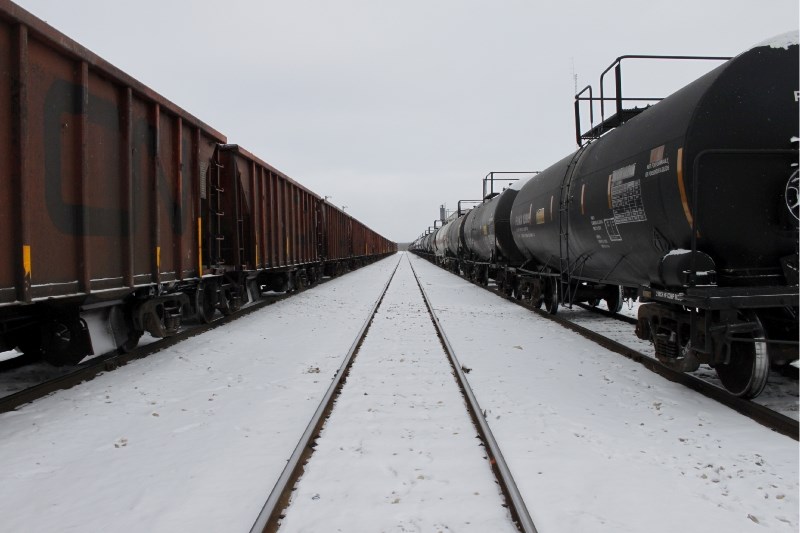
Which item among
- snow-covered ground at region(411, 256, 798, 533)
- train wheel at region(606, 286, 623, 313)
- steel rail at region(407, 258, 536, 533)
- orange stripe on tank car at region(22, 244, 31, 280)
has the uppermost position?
orange stripe on tank car at region(22, 244, 31, 280)

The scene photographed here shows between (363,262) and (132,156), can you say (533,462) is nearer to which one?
(132,156)

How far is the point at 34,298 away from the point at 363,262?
37279 millimetres

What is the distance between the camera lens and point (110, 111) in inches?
221

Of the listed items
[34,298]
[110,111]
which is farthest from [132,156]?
[34,298]

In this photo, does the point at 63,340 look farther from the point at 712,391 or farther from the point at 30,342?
the point at 712,391

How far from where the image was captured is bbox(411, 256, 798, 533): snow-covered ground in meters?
2.72

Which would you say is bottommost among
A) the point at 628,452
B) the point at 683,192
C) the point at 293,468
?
the point at 628,452

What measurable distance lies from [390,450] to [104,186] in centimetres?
434

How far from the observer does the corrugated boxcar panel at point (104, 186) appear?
521cm

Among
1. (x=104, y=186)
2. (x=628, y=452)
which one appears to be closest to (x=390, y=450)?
(x=628, y=452)

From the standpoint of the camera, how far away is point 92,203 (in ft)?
17.1

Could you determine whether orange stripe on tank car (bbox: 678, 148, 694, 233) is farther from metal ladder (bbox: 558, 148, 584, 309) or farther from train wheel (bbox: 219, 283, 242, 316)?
train wheel (bbox: 219, 283, 242, 316)

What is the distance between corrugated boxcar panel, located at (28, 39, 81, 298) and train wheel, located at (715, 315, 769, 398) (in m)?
6.31

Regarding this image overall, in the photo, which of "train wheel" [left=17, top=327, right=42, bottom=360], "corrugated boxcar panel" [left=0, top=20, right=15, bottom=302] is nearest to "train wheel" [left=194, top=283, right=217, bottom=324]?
"train wheel" [left=17, top=327, right=42, bottom=360]
